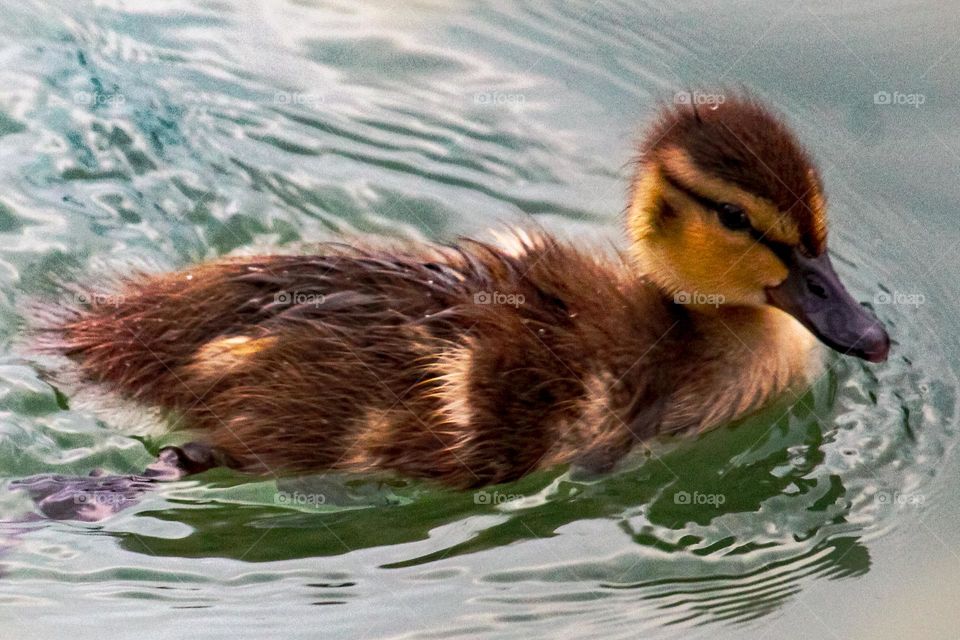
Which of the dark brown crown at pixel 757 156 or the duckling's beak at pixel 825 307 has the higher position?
the dark brown crown at pixel 757 156

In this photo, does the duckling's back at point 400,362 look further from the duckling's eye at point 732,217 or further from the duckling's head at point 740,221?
the duckling's eye at point 732,217

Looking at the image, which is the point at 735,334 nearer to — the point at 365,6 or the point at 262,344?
the point at 262,344

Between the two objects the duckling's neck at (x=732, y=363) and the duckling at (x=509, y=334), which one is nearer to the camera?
the duckling at (x=509, y=334)

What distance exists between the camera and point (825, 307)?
326 centimetres

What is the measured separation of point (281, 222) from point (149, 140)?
537 millimetres

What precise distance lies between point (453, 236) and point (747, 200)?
1.01 meters

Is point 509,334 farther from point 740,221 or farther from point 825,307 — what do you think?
point 825,307

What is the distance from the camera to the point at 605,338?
321 cm

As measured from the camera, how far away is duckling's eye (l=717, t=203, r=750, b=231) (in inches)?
126

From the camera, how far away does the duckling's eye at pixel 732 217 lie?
3211mm

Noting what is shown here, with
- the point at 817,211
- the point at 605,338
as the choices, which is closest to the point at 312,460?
the point at 605,338

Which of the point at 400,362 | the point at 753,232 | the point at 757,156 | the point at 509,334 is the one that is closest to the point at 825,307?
the point at 753,232

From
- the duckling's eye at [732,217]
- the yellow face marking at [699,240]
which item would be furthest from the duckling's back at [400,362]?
the duckling's eye at [732,217]

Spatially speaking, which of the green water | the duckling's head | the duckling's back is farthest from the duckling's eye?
the green water
